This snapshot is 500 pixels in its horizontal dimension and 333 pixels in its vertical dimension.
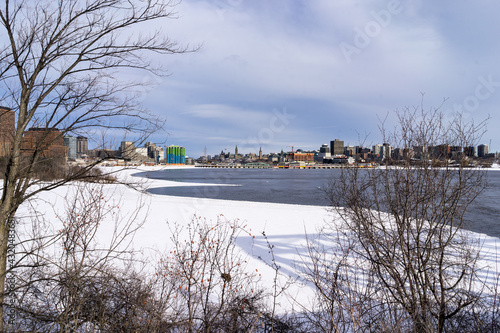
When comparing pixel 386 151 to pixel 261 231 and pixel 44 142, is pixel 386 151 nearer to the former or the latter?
pixel 44 142

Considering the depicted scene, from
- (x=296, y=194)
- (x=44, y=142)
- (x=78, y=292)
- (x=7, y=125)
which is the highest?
(x=7, y=125)

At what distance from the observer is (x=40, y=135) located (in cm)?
515

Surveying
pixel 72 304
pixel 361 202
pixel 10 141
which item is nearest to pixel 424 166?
pixel 361 202

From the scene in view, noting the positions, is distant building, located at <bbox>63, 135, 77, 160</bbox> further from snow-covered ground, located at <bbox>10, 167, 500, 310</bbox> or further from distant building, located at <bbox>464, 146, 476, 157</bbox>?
distant building, located at <bbox>464, 146, 476, 157</bbox>

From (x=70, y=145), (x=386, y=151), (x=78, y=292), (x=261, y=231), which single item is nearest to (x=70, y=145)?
(x=70, y=145)

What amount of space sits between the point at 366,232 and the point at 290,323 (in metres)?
2.59

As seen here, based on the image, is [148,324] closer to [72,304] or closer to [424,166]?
[72,304]

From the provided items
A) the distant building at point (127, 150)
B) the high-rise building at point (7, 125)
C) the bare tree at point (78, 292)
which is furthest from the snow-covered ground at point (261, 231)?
the high-rise building at point (7, 125)

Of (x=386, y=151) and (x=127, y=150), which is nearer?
(x=127, y=150)

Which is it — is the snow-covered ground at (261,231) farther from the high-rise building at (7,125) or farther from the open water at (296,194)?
the open water at (296,194)

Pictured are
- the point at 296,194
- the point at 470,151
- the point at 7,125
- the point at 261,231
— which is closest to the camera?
the point at 7,125

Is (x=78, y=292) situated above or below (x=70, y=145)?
below

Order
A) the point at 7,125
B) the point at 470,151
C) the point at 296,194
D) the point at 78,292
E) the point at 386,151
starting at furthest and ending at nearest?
the point at 296,194 → the point at 386,151 → the point at 470,151 → the point at 78,292 → the point at 7,125

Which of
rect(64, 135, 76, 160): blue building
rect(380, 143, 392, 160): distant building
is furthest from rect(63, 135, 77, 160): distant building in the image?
rect(380, 143, 392, 160): distant building
